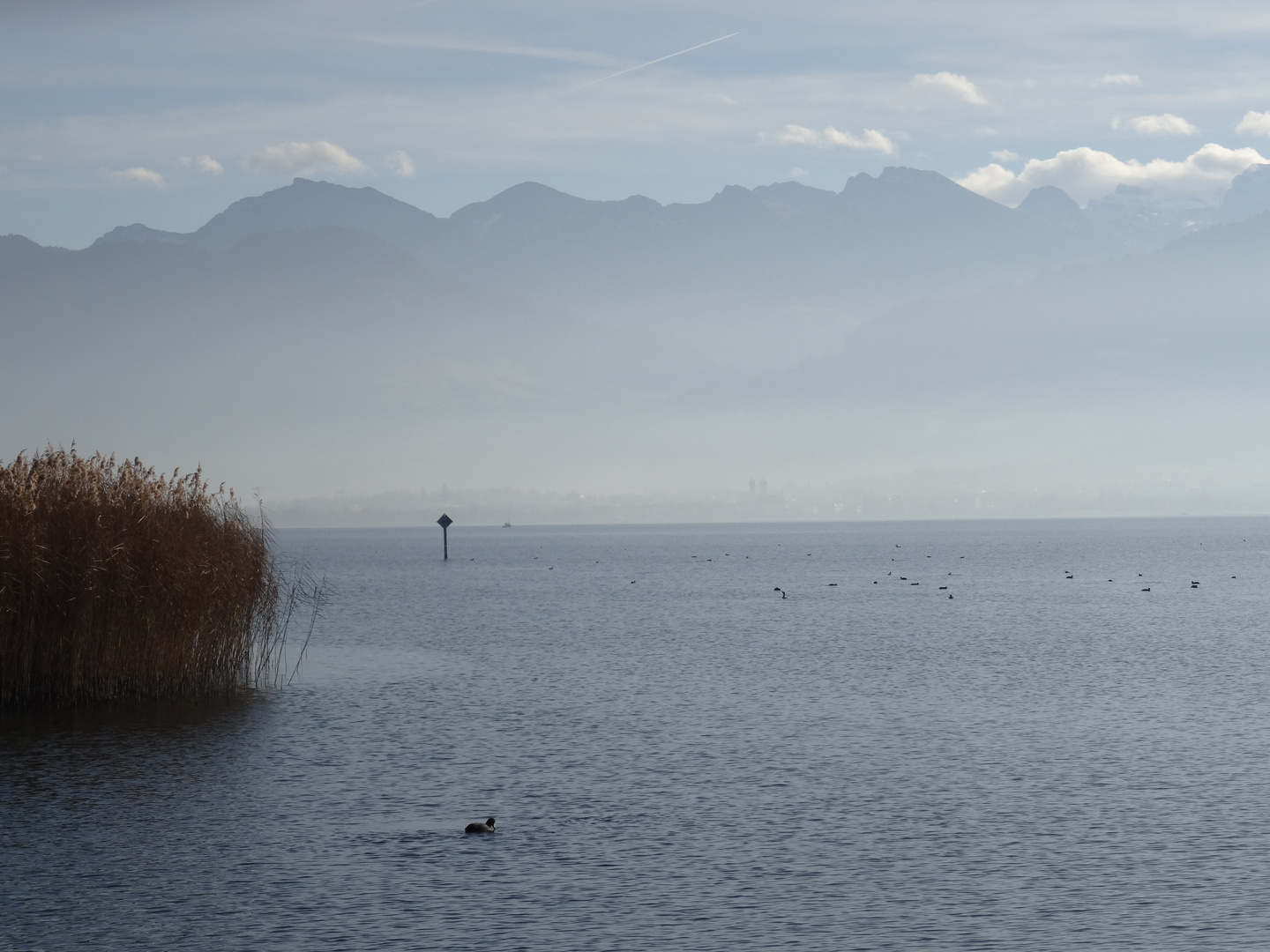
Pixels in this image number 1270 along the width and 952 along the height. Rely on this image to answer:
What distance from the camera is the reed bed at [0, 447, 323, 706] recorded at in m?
30.4

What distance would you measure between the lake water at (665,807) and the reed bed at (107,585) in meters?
1.04

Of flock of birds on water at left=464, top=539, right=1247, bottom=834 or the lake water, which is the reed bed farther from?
flock of birds on water at left=464, top=539, right=1247, bottom=834

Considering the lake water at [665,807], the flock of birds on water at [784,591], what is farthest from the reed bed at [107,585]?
the flock of birds on water at [784,591]

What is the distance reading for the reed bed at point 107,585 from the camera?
99.9 ft

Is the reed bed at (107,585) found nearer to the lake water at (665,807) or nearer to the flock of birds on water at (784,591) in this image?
the lake water at (665,807)

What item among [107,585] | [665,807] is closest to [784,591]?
[107,585]

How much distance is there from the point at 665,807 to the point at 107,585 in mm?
15634

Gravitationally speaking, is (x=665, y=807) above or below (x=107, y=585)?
below

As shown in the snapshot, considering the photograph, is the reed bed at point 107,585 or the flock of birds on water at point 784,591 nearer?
the flock of birds on water at point 784,591

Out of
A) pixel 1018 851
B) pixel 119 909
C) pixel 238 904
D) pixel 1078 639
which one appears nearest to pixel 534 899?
pixel 238 904

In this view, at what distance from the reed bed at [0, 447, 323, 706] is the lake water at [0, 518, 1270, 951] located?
3.42ft

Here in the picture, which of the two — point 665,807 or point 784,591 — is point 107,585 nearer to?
point 665,807

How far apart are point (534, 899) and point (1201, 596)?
7965cm

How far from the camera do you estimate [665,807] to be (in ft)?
75.2
